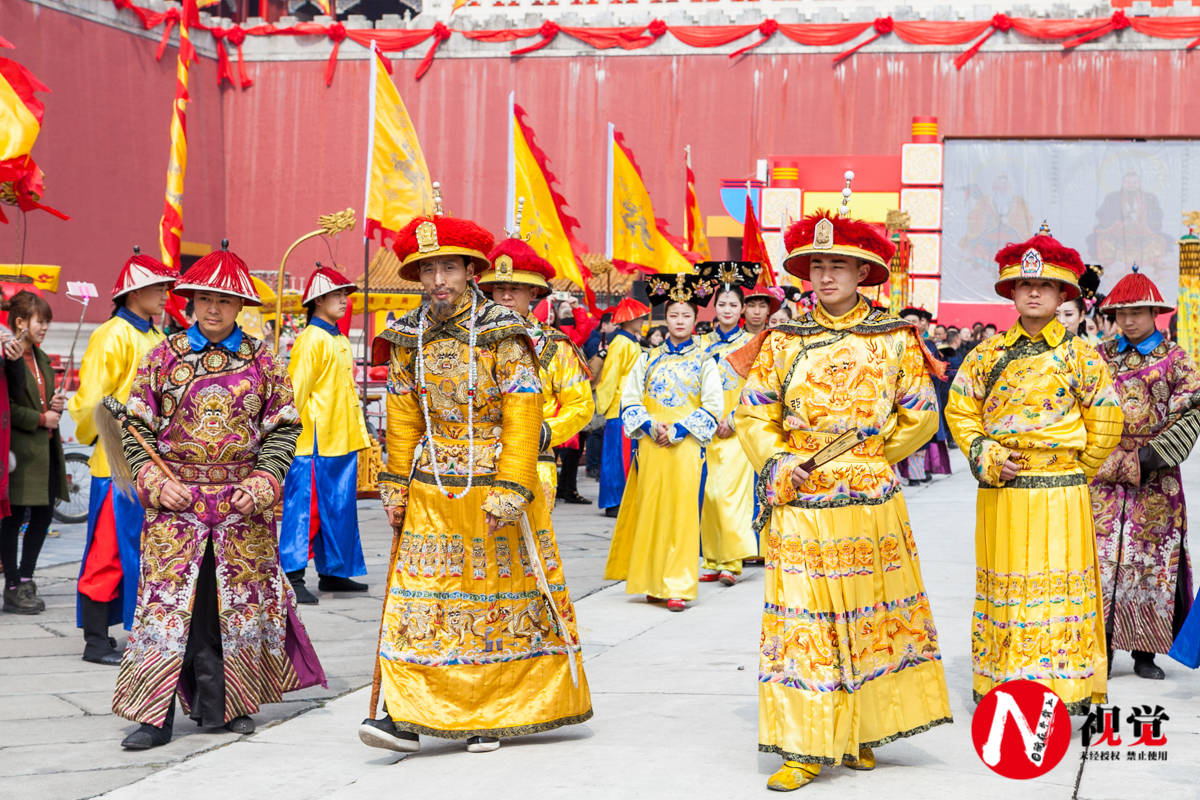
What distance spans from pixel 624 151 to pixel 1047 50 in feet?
54.2

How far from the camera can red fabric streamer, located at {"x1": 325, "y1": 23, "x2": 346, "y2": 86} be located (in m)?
28.7

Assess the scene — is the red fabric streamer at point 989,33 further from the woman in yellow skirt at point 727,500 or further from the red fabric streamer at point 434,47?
the woman in yellow skirt at point 727,500

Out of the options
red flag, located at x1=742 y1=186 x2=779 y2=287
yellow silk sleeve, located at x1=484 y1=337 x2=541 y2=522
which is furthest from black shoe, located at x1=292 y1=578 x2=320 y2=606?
red flag, located at x1=742 y1=186 x2=779 y2=287

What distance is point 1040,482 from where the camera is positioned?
502 centimetres

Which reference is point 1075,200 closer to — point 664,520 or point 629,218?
point 629,218

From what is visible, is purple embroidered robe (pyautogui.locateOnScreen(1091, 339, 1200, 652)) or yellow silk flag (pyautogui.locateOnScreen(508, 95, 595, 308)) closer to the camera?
purple embroidered robe (pyautogui.locateOnScreen(1091, 339, 1200, 652))

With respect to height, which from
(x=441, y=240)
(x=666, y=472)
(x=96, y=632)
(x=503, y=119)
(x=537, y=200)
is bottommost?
(x=96, y=632)

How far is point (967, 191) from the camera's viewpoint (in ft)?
79.6

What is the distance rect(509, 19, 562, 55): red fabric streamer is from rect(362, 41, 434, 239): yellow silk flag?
1879cm

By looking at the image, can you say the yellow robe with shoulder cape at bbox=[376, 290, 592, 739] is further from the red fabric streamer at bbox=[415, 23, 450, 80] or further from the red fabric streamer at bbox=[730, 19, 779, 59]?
the red fabric streamer at bbox=[415, 23, 450, 80]

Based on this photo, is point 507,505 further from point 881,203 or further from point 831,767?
point 881,203

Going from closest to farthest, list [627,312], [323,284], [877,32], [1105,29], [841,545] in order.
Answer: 1. [841,545]
2. [323,284]
3. [627,312]
4. [1105,29]
5. [877,32]

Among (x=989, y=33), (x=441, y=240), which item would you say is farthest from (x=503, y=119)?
(x=441, y=240)

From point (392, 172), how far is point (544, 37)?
19469 millimetres
